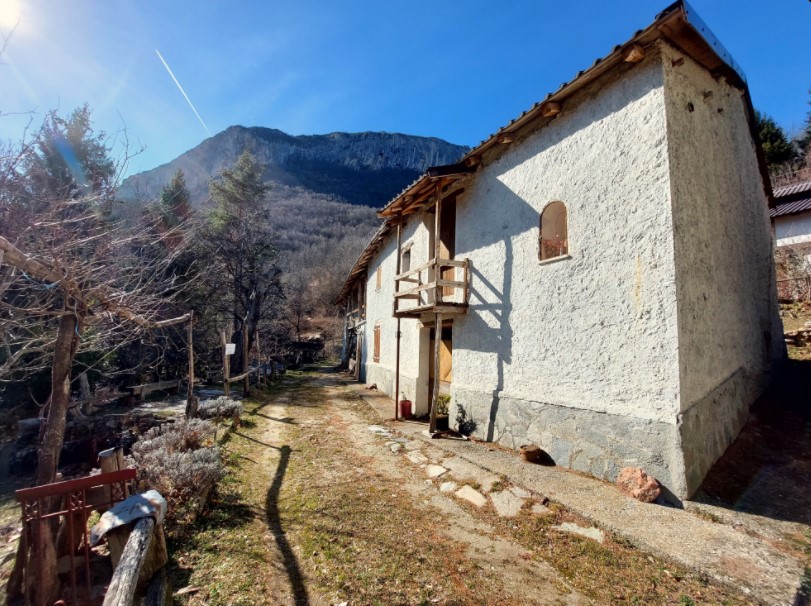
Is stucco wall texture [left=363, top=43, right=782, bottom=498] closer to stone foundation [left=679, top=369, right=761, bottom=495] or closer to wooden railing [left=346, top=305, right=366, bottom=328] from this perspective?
stone foundation [left=679, top=369, right=761, bottom=495]

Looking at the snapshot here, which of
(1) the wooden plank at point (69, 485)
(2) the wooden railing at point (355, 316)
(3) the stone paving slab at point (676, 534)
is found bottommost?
(3) the stone paving slab at point (676, 534)

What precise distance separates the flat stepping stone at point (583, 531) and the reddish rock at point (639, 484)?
102cm

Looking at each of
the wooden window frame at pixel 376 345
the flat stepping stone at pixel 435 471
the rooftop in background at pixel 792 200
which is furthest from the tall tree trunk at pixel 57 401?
the rooftop in background at pixel 792 200

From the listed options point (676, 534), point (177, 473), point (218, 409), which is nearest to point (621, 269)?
point (676, 534)

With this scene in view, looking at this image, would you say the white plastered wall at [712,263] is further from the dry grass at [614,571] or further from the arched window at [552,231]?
the arched window at [552,231]

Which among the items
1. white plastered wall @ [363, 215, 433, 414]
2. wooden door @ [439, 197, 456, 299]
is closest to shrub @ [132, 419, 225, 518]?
white plastered wall @ [363, 215, 433, 414]

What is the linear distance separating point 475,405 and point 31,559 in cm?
673

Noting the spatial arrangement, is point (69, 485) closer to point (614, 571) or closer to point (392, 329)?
point (614, 571)

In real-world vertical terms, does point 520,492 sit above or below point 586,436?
below

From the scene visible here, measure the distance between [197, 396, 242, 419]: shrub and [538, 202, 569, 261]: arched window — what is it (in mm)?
8022

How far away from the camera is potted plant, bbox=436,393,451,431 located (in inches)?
358

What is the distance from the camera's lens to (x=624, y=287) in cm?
539

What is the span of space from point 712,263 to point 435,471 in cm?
569

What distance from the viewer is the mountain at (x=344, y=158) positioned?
251 ft
